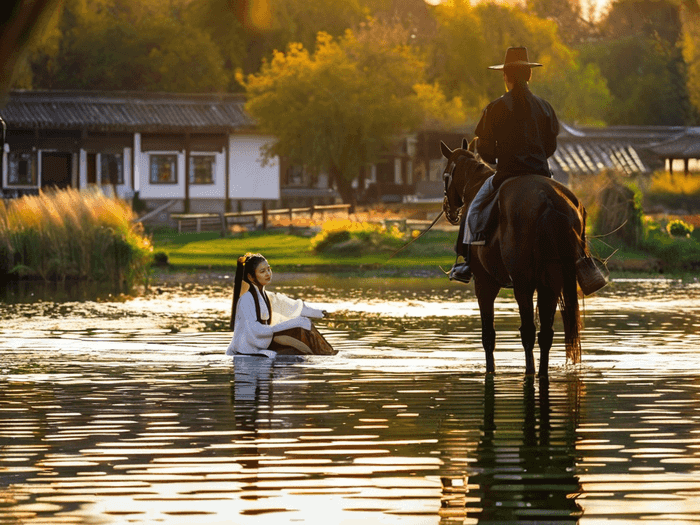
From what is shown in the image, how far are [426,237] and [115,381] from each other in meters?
29.6

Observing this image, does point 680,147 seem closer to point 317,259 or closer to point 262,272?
point 317,259

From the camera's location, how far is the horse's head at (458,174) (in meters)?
13.1

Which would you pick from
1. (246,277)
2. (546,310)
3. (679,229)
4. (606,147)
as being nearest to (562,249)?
(546,310)

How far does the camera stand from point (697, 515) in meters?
6.26

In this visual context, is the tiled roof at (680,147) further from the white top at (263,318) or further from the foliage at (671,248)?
the white top at (263,318)

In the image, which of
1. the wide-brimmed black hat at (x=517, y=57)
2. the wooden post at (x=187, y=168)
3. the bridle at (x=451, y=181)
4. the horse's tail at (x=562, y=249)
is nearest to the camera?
the horse's tail at (x=562, y=249)

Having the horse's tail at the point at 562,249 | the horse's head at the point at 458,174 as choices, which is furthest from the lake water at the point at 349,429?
the horse's head at the point at 458,174

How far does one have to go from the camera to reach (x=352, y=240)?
37.8m

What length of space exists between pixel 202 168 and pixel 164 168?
5.99 feet

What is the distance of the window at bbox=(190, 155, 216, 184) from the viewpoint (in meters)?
62.8

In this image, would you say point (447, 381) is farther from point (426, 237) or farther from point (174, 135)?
point (174, 135)

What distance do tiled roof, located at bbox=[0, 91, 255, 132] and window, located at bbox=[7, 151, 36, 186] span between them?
7.55 feet

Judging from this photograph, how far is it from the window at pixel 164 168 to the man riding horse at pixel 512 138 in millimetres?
50621

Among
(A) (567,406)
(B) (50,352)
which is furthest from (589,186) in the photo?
(A) (567,406)
